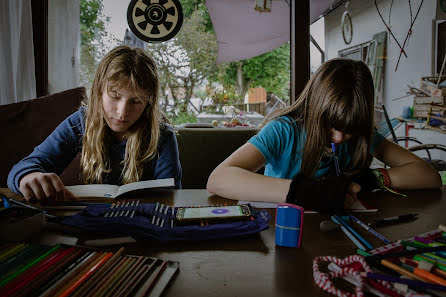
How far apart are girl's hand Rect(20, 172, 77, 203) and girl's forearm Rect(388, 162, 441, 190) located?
1.06m

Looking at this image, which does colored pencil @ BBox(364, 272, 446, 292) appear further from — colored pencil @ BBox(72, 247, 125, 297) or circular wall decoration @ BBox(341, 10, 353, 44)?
circular wall decoration @ BBox(341, 10, 353, 44)

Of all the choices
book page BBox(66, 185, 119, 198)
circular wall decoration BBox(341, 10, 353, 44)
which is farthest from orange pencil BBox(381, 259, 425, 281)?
circular wall decoration BBox(341, 10, 353, 44)

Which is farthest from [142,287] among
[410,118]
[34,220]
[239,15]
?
[239,15]

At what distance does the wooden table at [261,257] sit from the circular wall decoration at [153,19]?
281 centimetres

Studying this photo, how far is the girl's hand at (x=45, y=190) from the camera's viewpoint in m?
0.98

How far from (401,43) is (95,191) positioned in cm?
313

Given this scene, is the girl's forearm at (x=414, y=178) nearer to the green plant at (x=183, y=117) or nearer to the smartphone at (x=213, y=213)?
the smartphone at (x=213, y=213)

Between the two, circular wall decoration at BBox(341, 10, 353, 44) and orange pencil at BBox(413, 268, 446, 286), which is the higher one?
circular wall decoration at BBox(341, 10, 353, 44)

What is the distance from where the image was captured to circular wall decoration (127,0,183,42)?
326 cm

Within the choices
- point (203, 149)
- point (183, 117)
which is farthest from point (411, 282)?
point (183, 117)

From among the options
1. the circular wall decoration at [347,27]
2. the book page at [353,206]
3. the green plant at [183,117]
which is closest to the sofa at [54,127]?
the book page at [353,206]

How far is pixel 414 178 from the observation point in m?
1.16

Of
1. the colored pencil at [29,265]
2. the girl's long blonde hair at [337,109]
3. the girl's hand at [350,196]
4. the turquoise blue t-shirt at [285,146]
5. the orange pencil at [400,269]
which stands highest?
the girl's long blonde hair at [337,109]

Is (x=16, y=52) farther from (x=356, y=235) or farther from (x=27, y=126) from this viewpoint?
(x=356, y=235)
